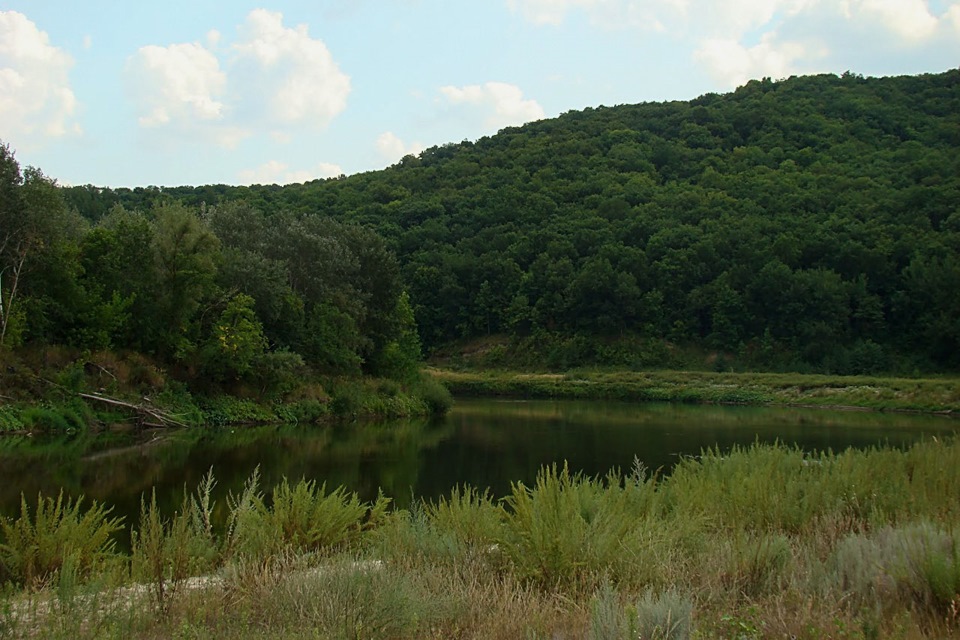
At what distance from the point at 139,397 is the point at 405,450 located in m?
11.2

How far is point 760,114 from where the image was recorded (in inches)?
3962

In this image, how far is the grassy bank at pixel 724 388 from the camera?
162ft

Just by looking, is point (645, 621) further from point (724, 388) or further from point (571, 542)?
point (724, 388)

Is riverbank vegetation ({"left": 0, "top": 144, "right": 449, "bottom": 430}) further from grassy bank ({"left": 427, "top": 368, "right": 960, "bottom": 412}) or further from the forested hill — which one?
grassy bank ({"left": 427, "top": 368, "right": 960, "bottom": 412})

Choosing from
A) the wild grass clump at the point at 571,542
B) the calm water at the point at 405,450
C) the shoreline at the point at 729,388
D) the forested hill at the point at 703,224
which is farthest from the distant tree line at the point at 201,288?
the wild grass clump at the point at 571,542

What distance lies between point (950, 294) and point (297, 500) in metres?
68.4

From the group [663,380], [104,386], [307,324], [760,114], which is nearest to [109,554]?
[104,386]

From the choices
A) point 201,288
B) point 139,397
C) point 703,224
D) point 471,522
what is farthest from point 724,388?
point 471,522

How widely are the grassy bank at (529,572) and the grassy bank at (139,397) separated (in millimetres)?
20440

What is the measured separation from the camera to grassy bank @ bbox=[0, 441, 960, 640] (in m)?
5.30

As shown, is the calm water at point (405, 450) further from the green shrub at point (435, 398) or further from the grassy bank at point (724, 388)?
the grassy bank at point (724, 388)

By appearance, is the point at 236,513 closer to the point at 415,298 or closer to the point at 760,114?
the point at 415,298

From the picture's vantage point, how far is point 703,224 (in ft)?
271

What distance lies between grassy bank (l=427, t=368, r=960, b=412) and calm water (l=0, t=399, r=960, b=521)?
22.2ft
